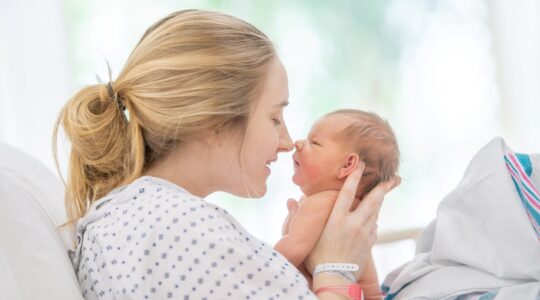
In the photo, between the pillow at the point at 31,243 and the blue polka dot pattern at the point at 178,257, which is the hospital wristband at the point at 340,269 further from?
the pillow at the point at 31,243

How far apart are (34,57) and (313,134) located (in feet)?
4.48

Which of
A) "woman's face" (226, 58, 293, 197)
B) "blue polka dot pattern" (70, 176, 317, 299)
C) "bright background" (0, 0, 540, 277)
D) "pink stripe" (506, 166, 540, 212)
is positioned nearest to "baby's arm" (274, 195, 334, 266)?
"woman's face" (226, 58, 293, 197)

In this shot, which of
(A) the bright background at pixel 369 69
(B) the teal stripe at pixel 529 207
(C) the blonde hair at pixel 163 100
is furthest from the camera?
(A) the bright background at pixel 369 69

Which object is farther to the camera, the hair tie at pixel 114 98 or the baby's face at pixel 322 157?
the baby's face at pixel 322 157

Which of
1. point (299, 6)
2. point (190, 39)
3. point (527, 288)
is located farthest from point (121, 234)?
point (299, 6)

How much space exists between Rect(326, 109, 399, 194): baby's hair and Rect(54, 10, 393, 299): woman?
0.14m

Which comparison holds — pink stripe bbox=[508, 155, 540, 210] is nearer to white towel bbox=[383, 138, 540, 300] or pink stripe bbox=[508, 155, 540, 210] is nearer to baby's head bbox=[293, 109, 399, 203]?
white towel bbox=[383, 138, 540, 300]

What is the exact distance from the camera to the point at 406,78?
311 centimetres

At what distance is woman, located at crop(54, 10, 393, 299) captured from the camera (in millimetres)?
1115

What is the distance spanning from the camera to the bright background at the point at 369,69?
2.59 meters

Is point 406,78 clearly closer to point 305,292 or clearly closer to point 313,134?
point 313,134

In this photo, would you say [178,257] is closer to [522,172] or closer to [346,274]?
[346,274]

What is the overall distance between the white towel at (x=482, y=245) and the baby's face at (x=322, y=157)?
0.26 meters

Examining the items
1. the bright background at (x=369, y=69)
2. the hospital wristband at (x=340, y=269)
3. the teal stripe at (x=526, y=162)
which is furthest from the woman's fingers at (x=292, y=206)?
the bright background at (x=369, y=69)
